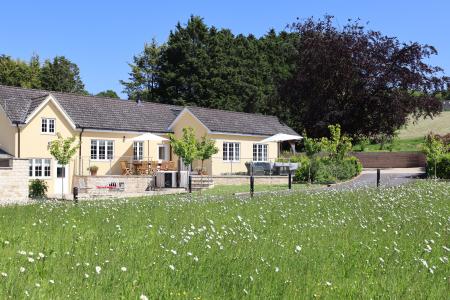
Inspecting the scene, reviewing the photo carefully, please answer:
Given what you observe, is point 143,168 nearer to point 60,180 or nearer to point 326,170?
point 60,180

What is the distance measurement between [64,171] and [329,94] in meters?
27.9

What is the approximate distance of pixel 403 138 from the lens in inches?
3118

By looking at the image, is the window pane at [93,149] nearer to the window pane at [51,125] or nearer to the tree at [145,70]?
the window pane at [51,125]

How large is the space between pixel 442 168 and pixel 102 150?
75.3 ft

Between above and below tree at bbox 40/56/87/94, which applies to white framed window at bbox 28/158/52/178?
below

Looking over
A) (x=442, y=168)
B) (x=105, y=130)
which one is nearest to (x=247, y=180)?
(x=105, y=130)

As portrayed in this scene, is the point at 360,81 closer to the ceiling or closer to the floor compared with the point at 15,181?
closer to the ceiling

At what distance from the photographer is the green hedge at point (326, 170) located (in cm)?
3512

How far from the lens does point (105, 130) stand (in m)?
38.2

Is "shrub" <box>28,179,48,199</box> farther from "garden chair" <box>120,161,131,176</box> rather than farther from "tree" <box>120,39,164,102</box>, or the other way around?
"tree" <box>120,39,164,102</box>

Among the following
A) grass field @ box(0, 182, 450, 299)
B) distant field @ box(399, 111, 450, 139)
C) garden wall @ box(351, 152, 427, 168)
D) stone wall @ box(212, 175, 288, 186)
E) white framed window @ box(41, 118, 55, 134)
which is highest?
Result: distant field @ box(399, 111, 450, 139)

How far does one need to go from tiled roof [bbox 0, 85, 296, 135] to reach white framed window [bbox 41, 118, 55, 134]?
42.3 inches

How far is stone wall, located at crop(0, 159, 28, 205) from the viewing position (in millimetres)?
26938

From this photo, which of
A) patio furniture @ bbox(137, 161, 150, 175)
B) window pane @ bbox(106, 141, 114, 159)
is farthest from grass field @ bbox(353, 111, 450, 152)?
window pane @ bbox(106, 141, 114, 159)
